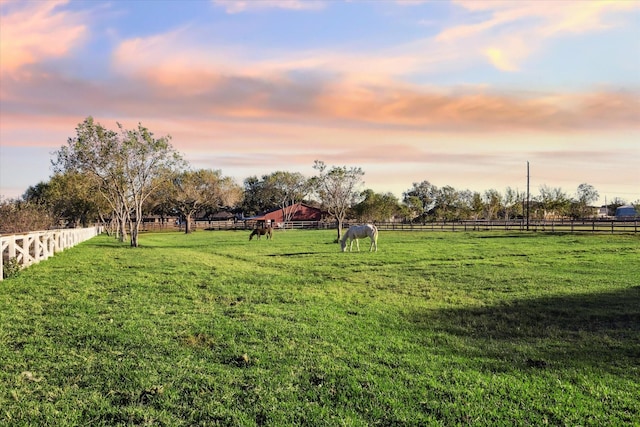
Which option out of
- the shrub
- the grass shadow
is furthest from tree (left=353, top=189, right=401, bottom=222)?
the grass shadow

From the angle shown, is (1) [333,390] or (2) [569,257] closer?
(1) [333,390]

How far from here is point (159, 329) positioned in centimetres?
688

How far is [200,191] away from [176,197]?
198 inches

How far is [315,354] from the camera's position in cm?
575

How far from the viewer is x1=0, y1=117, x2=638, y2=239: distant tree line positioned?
108 ft

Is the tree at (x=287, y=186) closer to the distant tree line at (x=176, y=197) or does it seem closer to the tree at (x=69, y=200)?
the distant tree line at (x=176, y=197)

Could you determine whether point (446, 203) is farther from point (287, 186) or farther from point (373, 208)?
point (287, 186)

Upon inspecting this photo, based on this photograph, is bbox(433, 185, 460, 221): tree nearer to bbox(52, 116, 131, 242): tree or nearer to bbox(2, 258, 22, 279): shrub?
bbox(52, 116, 131, 242): tree

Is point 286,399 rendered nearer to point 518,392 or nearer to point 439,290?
point 518,392

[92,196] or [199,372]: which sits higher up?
[92,196]

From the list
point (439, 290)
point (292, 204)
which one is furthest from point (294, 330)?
point (292, 204)

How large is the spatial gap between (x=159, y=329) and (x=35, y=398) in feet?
8.32

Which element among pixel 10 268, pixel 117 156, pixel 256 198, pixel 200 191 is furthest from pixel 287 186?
pixel 10 268

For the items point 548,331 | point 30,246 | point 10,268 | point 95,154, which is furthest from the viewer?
point 95,154
